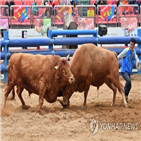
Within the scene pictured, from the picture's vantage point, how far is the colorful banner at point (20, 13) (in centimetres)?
1898

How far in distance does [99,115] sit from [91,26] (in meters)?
11.2

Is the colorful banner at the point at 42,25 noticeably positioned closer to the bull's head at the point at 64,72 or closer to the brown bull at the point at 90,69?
the brown bull at the point at 90,69

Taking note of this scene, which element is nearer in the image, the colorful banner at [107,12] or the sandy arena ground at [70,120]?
the sandy arena ground at [70,120]

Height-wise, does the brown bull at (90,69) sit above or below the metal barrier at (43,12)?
below

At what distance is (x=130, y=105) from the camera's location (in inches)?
399

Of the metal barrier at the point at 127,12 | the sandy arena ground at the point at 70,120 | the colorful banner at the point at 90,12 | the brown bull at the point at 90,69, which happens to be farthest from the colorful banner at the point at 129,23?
the brown bull at the point at 90,69

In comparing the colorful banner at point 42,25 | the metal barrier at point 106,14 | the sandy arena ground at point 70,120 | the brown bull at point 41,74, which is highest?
the metal barrier at point 106,14

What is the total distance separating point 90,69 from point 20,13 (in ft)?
33.4

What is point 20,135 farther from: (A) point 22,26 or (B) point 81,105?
(A) point 22,26

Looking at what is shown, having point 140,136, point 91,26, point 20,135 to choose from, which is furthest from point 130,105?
point 91,26

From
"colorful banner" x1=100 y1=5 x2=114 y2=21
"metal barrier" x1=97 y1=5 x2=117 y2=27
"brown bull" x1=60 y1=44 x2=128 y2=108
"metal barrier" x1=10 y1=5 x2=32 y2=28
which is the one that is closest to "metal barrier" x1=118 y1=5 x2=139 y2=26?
"metal barrier" x1=97 y1=5 x2=117 y2=27

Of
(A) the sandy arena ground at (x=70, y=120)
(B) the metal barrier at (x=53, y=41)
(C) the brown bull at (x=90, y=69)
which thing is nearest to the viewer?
(A) the sandy arena ground at (x=70, y=120)

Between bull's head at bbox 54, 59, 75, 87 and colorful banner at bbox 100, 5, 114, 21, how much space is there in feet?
37.1

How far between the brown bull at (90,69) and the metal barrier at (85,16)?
9465 millimetres
